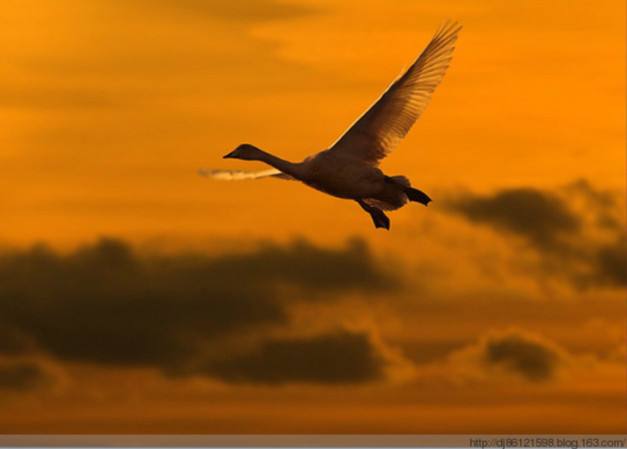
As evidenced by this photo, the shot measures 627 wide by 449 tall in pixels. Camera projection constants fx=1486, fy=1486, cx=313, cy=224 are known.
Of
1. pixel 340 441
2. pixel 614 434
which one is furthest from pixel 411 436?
pixel 614 434

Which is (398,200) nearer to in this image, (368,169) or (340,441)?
(368,169)

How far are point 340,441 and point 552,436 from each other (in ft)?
5.50

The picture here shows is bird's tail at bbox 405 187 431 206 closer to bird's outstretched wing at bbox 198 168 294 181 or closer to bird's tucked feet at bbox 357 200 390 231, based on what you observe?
bird's tucked feet at bbox 357 200 390 231

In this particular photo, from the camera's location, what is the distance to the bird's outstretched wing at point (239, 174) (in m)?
10.4

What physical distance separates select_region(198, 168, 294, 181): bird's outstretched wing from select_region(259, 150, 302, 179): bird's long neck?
22 centimetres

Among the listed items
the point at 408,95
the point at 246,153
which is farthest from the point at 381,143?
the point at 246,153

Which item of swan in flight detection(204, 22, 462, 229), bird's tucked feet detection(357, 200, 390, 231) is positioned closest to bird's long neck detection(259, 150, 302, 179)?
swan in flight detection(204, 22, 462, 229)

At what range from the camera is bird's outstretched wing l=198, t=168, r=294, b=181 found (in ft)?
34.2

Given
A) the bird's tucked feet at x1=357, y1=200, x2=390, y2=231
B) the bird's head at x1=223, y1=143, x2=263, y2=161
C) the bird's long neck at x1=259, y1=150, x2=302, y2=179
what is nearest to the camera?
the bird's long neck at x1=259, y1=150, x2=302, y2=179

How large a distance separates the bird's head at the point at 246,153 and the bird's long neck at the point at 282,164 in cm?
4

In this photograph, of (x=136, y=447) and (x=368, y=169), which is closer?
(x=368, y=169)

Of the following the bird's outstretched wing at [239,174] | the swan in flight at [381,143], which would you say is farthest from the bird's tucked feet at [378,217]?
the bird's outstretched wing at [239,174]

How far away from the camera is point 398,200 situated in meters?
10.1

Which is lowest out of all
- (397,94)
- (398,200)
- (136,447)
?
(136,447)
